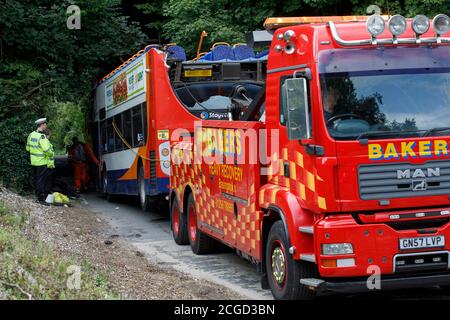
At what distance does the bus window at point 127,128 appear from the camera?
17750 mm

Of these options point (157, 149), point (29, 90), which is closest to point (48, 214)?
point (157, 149)

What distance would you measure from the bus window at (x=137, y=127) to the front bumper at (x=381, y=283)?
963 cm

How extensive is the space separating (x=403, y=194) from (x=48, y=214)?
9.28 metres

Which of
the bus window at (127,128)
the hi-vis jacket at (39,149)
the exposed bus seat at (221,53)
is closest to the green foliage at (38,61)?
the hi-vis jacket at (39,149)

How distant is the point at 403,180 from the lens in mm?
7270

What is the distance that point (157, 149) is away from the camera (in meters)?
15.3

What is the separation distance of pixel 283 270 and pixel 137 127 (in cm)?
947

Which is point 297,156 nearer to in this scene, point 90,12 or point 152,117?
point 152,117

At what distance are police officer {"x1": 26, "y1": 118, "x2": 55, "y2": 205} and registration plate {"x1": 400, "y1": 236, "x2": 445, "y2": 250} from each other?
10.8 metres

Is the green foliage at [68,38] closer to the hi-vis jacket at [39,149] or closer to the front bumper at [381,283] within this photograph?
the hi-vis jacket at [39,149]

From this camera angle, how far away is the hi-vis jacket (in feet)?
53.8

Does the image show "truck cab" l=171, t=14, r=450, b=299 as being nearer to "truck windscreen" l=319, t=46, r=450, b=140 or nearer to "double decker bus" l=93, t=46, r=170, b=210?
"truck windscreen" l=319, t=46, r=450, b=140

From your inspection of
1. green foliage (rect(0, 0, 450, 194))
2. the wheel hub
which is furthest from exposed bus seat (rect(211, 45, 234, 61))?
the wheel hub
